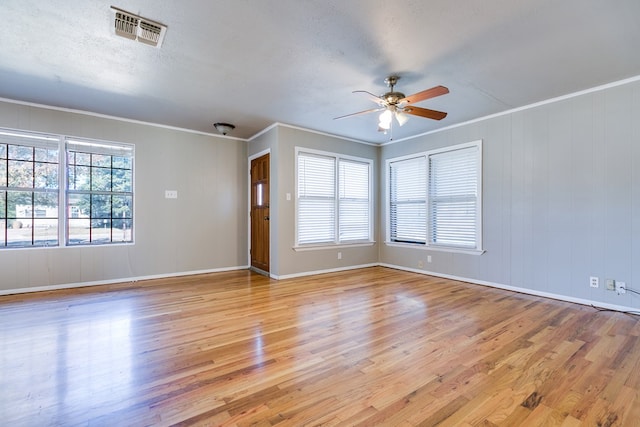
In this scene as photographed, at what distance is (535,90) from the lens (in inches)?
140

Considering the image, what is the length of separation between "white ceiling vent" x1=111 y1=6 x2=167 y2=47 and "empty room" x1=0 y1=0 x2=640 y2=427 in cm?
2

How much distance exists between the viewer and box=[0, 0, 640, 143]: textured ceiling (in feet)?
7.18

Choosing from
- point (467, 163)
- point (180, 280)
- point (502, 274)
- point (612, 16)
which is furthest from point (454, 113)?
point (180, 280)

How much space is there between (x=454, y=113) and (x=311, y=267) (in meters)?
3.41

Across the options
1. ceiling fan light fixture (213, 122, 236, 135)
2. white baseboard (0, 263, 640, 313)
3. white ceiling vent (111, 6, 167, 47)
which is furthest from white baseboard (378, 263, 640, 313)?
white ceiling vent (111, 6, 167, 47)

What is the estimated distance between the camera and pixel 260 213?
5555 millimetres

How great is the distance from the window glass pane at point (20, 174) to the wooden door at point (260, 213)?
10.6 ft

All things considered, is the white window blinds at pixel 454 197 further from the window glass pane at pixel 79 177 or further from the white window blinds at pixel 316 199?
the window glass pane at pixel 79 177

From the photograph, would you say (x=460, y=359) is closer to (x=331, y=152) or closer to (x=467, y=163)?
(x=467, y=163)

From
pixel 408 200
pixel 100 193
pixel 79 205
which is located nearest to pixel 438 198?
pixel 408 200

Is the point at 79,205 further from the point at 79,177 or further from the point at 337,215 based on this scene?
the point at 337,215

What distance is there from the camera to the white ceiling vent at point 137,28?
2.26m

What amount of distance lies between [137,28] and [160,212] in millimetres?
3302

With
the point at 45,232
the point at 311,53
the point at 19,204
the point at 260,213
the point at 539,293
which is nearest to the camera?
the point at 311,53
